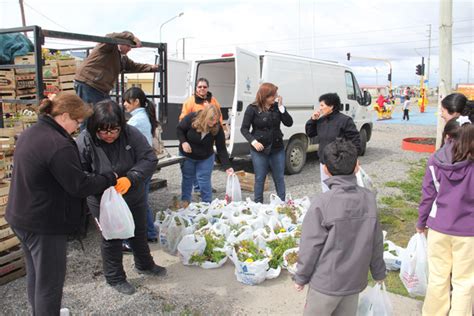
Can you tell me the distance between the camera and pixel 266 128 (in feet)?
17.5

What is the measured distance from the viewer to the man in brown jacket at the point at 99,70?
4.62 metres

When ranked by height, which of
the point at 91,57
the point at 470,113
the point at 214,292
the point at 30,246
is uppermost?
the point at 91,57

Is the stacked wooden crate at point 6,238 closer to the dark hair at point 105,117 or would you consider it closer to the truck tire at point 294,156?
the dark hair at point 105,117

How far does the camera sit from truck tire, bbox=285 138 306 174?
331 inches

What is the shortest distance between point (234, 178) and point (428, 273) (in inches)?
111

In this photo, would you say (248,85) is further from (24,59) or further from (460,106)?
(460,106)

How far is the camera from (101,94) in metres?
4.76

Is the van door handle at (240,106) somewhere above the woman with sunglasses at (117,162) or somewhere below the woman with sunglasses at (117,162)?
above

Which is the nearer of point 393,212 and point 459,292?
point 459,292

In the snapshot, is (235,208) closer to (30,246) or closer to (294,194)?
(294,194)

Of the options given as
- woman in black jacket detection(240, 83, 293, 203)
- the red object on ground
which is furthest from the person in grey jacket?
the red object on ground

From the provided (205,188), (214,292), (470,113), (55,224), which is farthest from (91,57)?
(470,113)

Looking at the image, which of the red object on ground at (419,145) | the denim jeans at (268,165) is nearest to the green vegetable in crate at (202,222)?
the denim jeans at (268,165)

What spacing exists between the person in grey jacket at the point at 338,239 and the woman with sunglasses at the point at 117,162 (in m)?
1.65
